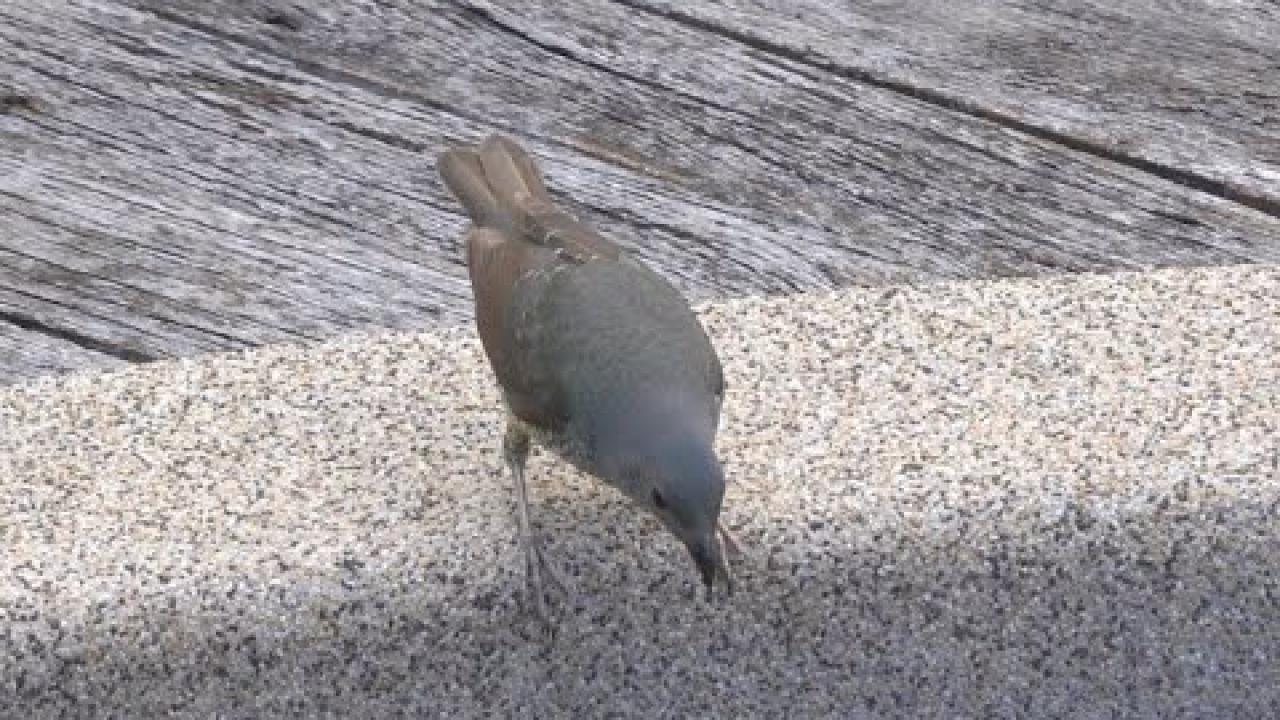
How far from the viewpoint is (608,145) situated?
3.78m

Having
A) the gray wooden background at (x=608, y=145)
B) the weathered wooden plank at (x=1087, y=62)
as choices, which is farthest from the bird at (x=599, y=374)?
the weathered wooden plank at (x=1087, y=62)

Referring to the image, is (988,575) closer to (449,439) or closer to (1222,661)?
(1222,661)

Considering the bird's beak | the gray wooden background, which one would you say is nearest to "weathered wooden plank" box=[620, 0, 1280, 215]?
the gray wooden background

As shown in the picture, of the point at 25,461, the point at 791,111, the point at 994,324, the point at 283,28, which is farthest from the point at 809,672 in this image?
the point at 283,28

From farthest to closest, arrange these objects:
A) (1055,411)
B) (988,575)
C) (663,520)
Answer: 1. (1055,411)
2. (988,575)
3. (663,520)

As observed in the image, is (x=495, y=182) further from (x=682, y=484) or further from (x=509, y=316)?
(x=682, y=484)

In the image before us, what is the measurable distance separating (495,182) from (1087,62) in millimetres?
1187

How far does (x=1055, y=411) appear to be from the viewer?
2.88 meters

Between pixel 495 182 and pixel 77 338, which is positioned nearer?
pixel 495 182

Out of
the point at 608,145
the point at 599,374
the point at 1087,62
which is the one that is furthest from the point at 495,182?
the point at 1087,62

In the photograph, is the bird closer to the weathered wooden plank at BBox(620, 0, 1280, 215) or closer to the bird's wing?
the bird's wing

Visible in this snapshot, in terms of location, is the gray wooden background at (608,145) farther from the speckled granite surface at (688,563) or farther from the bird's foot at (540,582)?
the bird's foot at (540,582)

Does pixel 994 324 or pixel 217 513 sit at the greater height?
pixel 994 324

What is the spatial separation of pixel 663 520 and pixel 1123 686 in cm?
59
